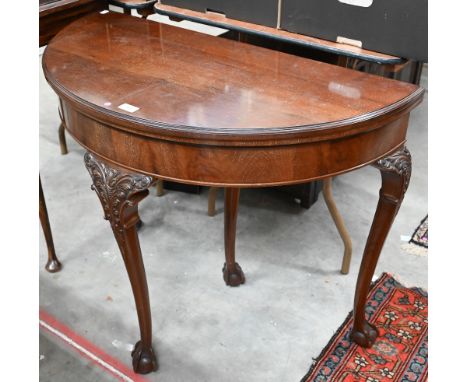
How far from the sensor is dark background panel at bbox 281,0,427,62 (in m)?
0.93

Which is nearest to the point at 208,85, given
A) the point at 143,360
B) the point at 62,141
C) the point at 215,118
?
the point at 215,118

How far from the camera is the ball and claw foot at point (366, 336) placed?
1279 millimetres

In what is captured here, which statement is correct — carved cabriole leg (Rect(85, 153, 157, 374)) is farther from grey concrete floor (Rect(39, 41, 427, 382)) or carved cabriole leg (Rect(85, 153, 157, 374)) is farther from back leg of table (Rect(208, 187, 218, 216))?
back leg of table (Rect(208, 187, 218, 216))

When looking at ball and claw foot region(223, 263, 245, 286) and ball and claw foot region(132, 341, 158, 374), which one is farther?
ball and claw foot region(223, 263, 245, 286)

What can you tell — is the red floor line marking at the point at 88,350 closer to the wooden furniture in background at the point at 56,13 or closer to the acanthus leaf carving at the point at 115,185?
the acanthus leaf carving at the point at 115,185

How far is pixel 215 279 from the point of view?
1.51m

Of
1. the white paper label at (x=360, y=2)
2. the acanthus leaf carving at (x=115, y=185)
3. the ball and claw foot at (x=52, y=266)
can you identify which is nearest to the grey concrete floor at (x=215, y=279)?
the ball and claw foot at (x=52, y=266)

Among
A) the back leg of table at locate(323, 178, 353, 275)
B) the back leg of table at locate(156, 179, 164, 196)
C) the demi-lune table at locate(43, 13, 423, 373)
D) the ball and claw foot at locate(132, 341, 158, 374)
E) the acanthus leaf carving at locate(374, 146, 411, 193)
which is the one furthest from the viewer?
the back leg of table at locate(156, 179, 164, 196)

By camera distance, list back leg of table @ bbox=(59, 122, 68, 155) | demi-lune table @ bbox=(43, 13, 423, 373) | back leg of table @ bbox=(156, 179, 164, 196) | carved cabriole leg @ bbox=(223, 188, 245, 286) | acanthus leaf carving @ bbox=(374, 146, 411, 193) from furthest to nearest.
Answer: back leg of table @ bbox=(59, 122, 68, 155)
back leg of table @ bbox=(156, 179, 164, 196)
carved cabriole leg @ bbox=(223, 188, 245, 286)
acanthus leaf carving @ bbox=(374, 146, 411, 193)
demi-lune table @ bbox=(43, 13, 423, 373)

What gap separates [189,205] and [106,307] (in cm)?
53

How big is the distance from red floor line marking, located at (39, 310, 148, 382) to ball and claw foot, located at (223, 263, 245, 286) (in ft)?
1.24

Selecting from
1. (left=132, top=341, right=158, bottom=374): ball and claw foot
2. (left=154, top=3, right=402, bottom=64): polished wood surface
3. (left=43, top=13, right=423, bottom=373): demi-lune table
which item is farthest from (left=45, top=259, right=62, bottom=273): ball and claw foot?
(left=154, top=3, right=402, bottom=64): polished wood surface

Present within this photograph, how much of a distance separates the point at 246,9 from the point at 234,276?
0.73 m

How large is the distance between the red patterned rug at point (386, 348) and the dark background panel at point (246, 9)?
31.4 inches
